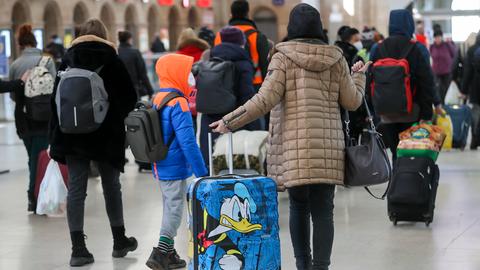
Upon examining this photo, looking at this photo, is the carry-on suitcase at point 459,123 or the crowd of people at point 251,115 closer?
the crowd of people at point 251,115

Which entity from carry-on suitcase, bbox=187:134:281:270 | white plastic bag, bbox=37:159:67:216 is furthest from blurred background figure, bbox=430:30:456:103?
carry-on suitcase, bbox=187:134:281:270

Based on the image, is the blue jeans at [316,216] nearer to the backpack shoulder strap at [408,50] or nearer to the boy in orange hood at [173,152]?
the boy in orange hood at [173,152]

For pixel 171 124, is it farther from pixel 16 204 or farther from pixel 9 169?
pixel 9 169

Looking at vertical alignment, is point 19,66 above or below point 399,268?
above

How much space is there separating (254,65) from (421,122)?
6.36ft

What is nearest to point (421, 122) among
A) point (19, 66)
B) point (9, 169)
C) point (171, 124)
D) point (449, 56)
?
point (171, 124)

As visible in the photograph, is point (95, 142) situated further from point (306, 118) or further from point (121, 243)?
point (306, 118)

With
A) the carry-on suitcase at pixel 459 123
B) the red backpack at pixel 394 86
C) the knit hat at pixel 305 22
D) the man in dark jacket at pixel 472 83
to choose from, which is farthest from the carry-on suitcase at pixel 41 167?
the carry-on suitcase at pixel 459 123

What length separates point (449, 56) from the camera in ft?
68.3

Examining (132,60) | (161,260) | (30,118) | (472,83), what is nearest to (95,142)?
(161,260)

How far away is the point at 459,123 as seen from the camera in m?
15.3

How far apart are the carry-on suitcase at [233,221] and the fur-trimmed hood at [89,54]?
208 centimetres

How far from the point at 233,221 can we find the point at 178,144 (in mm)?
1651

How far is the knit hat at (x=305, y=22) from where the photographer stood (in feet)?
19.4
